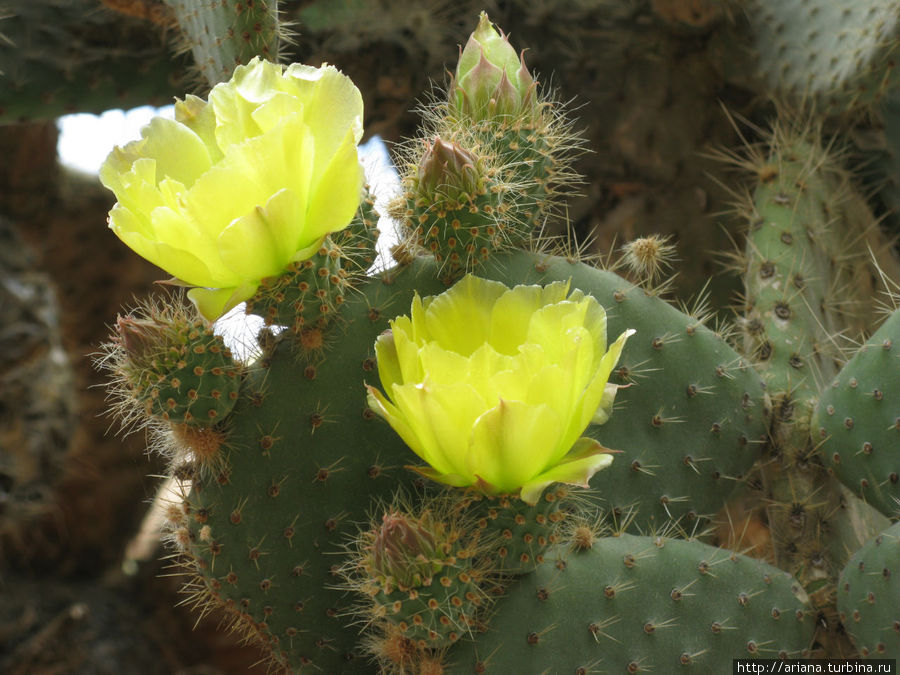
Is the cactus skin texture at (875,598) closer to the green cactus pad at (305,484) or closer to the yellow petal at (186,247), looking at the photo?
the green cactus pad at (305,484)

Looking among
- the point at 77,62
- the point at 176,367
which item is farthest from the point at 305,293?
the point at 77,62

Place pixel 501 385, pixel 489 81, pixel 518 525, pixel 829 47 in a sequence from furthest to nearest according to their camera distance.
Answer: pixel 829 47 < pixel 489 81 < pixel 518 525 < pixel 501 385

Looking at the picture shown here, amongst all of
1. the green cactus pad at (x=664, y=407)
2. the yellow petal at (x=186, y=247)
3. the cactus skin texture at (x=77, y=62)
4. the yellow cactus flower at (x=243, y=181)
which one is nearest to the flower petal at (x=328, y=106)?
the yellow cactus flower at (x=243, y=181)

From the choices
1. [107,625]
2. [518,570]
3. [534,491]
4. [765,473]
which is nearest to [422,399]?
[534,491]

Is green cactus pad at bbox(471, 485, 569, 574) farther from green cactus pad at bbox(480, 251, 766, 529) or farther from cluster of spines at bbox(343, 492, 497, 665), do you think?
green cactus pad at bbox(480, 251, 766, 529)

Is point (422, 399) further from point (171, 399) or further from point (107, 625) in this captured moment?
point (107, 625)

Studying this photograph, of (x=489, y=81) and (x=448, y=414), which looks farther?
(x=489, y=81)

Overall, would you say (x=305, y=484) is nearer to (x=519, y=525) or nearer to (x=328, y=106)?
(x=519, y=525)
